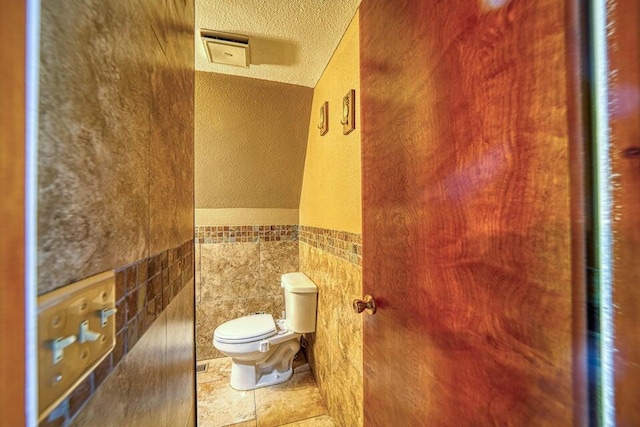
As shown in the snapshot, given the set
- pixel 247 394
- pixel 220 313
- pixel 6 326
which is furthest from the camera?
pixel 220 313

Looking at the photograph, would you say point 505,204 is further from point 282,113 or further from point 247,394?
point 247,394

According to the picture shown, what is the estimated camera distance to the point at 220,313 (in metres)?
2.24

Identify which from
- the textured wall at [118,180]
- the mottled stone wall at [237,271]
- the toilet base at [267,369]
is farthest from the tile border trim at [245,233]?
the textured wall at [118,180]

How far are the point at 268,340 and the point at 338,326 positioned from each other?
0.65 metres

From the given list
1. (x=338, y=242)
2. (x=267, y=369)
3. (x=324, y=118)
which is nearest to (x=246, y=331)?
(x=267, y=369)

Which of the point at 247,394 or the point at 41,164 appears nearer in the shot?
the point at 41,164

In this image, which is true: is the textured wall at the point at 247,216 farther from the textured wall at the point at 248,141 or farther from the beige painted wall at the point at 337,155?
the beige painted wall at the point at 337,155

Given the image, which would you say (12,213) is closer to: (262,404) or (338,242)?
(338,242)

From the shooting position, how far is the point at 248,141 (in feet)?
6.56

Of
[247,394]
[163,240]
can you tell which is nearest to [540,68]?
[163,240]

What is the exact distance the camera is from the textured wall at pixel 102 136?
0.26 metres

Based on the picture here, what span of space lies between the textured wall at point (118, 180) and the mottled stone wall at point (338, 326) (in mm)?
777

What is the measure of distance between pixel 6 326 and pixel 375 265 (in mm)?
789

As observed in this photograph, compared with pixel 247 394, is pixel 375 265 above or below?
above
